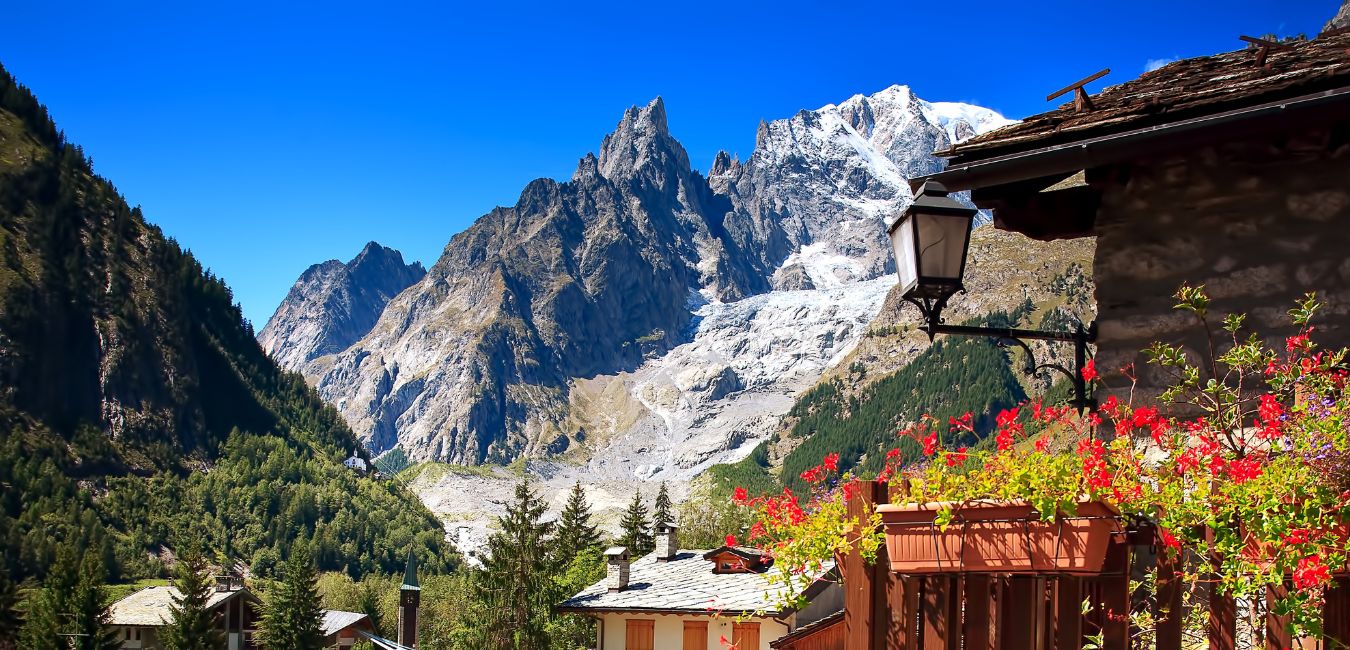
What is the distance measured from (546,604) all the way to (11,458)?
4794 inches

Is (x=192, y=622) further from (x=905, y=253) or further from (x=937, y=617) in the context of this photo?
(x=937, y=617)

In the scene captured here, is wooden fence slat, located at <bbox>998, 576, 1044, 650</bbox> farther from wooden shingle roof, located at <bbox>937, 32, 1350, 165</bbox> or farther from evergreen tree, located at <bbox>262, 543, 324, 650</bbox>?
evergreen tree, located at <bbox>262, 543, 324, 650</bbox>

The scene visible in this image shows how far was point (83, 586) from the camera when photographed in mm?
66375

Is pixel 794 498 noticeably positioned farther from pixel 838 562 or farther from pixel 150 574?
pixel 150 574

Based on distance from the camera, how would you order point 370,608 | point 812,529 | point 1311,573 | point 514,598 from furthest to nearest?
point 370,608 < point 514,598 < point 812,529 < point 1311,573

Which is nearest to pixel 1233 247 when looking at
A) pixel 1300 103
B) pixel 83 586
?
pixel 1300 103

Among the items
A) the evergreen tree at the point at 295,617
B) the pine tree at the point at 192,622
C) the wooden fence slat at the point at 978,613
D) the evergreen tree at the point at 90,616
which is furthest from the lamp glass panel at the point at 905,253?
the evergreen tree at the point at 295,617

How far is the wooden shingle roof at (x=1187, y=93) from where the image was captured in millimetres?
5488

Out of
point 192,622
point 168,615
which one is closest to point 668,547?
point 192,622

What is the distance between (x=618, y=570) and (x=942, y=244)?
3250 centimetres

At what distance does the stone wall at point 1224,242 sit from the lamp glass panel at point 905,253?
2.97 feet

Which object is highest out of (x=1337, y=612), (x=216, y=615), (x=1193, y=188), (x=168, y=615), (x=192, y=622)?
(x=1193, y=188)

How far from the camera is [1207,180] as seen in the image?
6.06 meters

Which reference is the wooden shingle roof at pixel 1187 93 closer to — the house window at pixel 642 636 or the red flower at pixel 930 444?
the red flower at pixel 930 444
